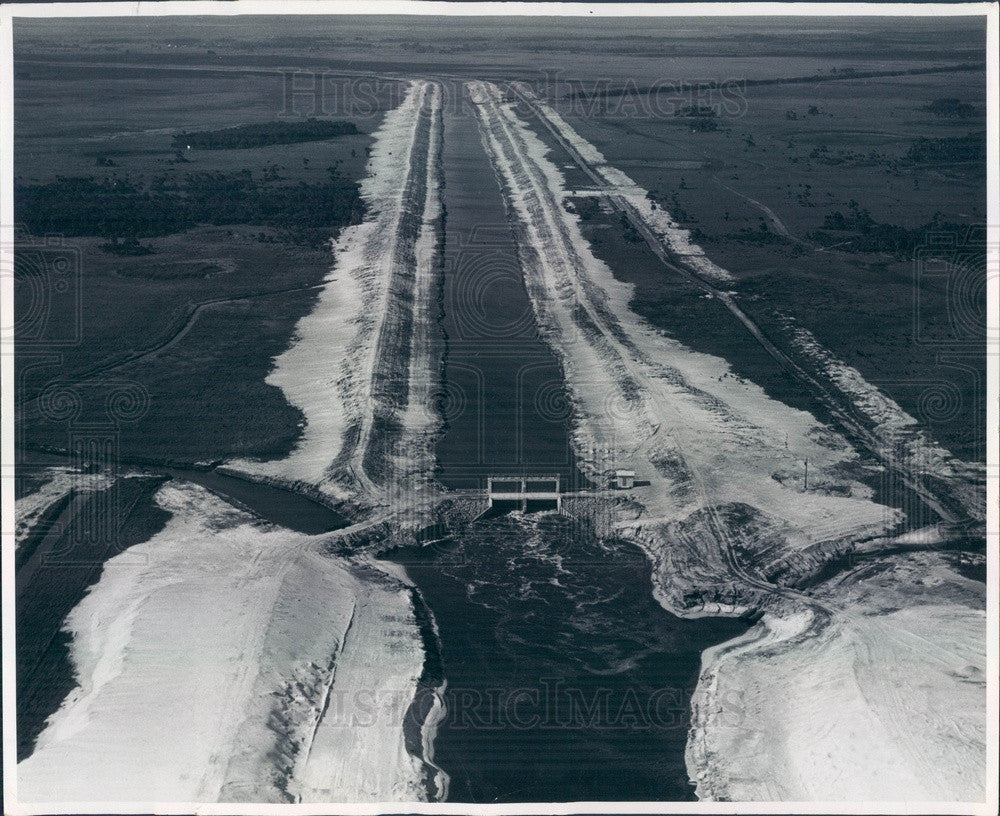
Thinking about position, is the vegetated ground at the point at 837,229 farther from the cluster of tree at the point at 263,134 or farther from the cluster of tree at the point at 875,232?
the cluster of tree at the point at 263,134

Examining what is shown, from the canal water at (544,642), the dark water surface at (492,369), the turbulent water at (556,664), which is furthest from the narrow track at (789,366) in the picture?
the turbulent water at (556,664)

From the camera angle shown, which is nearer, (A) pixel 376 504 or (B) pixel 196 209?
(A) pixel 376 504

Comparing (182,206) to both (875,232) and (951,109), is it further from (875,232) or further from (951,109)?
(951,109)

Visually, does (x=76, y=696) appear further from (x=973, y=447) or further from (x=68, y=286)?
(x=68, y=286)

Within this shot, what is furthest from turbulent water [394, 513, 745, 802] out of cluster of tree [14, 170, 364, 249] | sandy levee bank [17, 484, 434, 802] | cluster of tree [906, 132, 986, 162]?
cluster of tree [906, 132, 986, 162]

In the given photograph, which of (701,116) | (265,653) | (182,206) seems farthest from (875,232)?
(265,653)

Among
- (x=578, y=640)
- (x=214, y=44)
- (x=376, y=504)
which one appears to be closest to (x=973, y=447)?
(x=578, y=640)

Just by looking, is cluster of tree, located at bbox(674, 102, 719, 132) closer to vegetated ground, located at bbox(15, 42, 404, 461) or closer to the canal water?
vegetated ground, located at bbox(15, 42, 404, 461)
